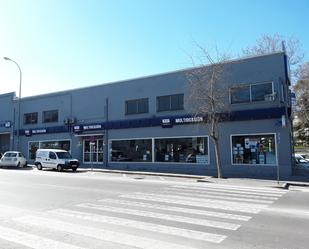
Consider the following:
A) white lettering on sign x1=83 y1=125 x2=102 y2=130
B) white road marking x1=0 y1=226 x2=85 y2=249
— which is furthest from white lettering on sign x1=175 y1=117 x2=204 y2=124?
white road marking x1=0 y1=226 x2=85 y2=249

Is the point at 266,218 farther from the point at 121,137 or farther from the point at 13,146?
the point at 13,146

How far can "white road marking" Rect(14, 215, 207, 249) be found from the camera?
239 inches

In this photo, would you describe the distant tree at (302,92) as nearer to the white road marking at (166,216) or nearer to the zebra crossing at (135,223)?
the zebra crossing at (135,223)

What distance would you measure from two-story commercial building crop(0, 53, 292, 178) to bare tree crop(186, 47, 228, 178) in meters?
0.70

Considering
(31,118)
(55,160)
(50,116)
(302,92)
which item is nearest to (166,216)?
(55,160)

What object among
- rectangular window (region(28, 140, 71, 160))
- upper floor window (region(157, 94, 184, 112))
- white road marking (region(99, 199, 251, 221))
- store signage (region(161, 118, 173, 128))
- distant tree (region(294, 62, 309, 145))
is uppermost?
distant tree (region(294, 62, 309, 145))

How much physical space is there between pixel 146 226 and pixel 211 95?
47.9 feet

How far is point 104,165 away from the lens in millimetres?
29828

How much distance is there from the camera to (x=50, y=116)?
115 feet

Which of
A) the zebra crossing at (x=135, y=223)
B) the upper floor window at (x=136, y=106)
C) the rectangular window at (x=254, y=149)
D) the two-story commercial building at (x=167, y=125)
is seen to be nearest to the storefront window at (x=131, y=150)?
the two-story commercial building at (x=167, y=125)

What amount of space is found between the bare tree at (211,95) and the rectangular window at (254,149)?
1676 millimetres

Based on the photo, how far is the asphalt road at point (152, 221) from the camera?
6305mm

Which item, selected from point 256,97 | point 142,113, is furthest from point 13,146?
point 256,97

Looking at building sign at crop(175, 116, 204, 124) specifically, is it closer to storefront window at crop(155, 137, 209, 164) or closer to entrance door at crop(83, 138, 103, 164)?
storefront window at crop(155, 137, 209, 164)
